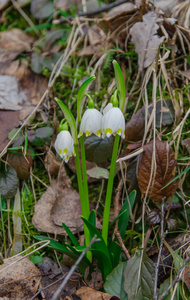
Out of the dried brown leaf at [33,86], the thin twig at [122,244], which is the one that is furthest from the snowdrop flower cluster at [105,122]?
the dried brown leaf at [33,86]

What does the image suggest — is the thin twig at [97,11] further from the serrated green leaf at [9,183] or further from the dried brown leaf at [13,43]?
the serrated green leaf at [9,183]

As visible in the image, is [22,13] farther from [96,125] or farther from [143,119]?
[96,125]

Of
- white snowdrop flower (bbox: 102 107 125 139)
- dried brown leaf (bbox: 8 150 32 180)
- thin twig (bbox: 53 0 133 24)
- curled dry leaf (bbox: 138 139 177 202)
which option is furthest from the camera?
thin twig (bbox: 53 0 133 24)

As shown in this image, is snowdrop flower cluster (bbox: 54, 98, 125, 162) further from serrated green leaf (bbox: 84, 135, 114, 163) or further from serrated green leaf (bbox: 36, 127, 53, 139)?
serrated green leaf (bbox: 36, 127, 53, 139)

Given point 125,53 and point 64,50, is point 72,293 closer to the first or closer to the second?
point 125,53

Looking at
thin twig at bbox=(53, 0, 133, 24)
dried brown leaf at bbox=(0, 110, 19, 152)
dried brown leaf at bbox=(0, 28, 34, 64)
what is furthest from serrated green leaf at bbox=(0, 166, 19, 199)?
thin twig at bbox=(53, 0, 133, 24)

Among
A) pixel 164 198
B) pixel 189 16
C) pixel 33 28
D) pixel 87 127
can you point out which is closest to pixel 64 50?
pixel 33 28
